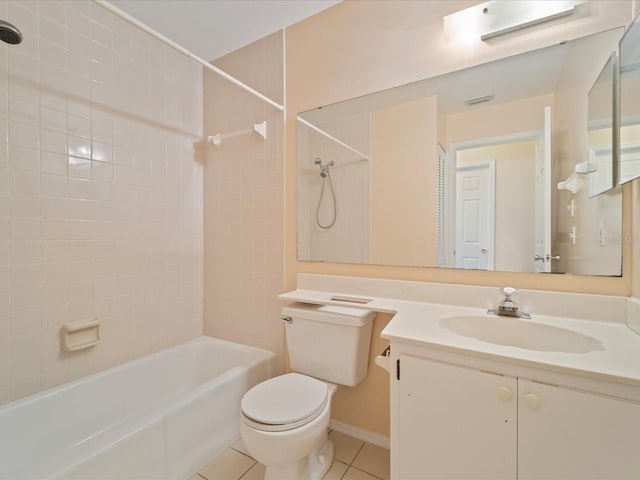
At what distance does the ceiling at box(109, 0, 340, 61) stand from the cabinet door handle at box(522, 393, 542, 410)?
6.62ft

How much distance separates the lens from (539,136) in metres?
1.21

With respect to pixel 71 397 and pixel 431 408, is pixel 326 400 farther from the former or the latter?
pixel 71 397

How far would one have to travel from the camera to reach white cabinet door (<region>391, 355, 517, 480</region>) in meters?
0.83

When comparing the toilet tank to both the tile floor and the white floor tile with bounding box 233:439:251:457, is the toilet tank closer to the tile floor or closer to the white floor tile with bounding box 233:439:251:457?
the tile floor

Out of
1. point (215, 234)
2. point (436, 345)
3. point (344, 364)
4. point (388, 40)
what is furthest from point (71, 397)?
point (388, 40)

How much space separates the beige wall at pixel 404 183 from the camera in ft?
4.68

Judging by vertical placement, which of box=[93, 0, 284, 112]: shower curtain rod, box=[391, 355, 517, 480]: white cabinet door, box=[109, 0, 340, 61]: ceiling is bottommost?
box=[391, 355, 517, 480]: white cabinet door

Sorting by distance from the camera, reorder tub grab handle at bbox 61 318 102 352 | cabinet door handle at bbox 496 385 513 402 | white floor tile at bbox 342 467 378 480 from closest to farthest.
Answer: cabinet door handle at bbox 496 385 513 402, white floor tile at bbox 342 467 378 480, tub grab handle at bbox 61 318 102 352

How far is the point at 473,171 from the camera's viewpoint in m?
1.34

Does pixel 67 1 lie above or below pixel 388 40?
above

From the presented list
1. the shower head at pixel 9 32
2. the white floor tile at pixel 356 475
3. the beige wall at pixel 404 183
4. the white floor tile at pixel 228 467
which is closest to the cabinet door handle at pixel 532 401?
the beige wall at pixel 404 183

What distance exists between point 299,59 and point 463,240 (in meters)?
1.46

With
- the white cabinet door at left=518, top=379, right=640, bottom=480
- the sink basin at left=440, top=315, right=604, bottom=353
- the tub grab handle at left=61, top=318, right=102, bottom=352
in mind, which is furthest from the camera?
the tub grab handle at left=61, top=318, right=102, bottom=352

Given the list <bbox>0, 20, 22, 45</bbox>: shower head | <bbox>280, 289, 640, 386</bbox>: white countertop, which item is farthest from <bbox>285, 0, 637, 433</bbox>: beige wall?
<bbox>0, 20, 22, 45</bbox>: shower head
